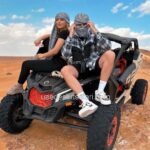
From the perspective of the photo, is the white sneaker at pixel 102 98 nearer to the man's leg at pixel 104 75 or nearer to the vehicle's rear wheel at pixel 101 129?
the man's leg at pixel 104 75

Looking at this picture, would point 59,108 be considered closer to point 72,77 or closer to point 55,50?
point 72,77

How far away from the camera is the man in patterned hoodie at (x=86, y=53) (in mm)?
5188

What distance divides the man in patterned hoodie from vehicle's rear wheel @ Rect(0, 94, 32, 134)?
39.7 inches

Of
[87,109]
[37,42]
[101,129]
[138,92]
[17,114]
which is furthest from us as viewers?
[138,92]

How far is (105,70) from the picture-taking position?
17.0ft

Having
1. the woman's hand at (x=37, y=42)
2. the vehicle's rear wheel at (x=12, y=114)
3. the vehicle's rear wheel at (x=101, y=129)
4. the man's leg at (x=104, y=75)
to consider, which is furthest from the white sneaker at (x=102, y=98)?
the woman's hand at (x=37, y=42)

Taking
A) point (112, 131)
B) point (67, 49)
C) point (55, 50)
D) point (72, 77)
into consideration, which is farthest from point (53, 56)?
point (112, 131)

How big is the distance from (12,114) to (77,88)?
4.22 feet

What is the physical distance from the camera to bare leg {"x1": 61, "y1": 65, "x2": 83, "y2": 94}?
196 inches

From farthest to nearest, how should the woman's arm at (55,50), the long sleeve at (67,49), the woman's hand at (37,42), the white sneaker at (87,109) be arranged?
the woman's hand at (37,42) → the woman's arm at (55,50) → the long sleeve at (67,49) → the white sneaker at (87,109)

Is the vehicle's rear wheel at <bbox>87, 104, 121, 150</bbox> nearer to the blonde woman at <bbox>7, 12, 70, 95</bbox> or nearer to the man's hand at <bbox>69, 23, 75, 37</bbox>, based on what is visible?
the blonde woman at <bbox>7, 12, 70, 95</bbox>

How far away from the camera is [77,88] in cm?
497

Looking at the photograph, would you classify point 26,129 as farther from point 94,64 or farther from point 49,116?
point 94,64

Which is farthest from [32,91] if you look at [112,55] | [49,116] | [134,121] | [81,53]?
[134,121]
